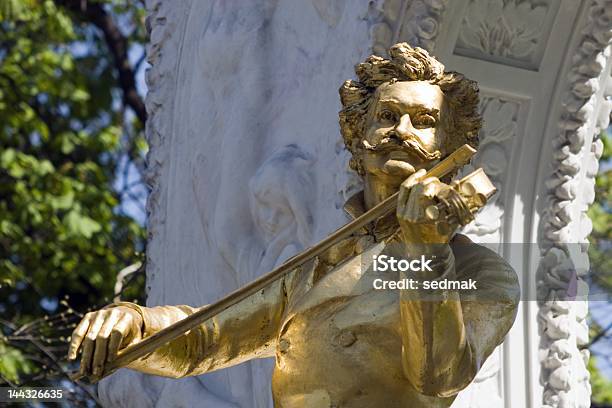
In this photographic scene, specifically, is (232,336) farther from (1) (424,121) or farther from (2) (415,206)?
(2) (415,206)

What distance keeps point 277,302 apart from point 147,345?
467mm

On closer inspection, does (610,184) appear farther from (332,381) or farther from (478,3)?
(332,381)

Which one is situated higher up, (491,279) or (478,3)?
(478,3)

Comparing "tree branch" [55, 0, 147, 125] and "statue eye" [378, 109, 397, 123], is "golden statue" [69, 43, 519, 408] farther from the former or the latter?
"tree branch" [55, 0, 147, 125]

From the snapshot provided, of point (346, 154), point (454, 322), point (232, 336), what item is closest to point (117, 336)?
point (232, 336)

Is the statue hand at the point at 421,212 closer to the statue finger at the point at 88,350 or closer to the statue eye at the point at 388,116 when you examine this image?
the statue eye at the point at 388,116

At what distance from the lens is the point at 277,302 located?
4953 mm

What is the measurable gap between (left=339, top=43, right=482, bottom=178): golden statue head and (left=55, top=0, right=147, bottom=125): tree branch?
6649 millimetres

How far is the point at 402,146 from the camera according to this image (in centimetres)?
460

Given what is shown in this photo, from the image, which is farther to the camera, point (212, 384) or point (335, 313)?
point (212, 384)

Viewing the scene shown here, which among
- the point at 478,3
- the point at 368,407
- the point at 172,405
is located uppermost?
the point at 478,3

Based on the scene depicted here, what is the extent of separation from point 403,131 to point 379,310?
0.36 meters

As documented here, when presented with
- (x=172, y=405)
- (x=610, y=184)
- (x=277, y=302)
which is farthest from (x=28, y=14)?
(x=277, y=302)

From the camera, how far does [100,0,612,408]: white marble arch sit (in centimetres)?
654
